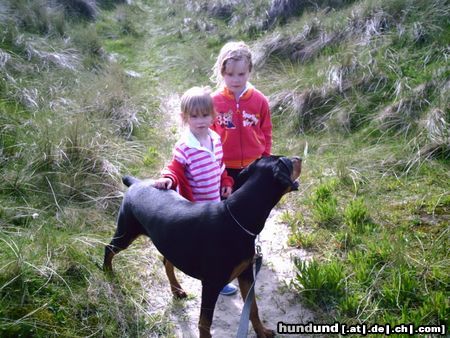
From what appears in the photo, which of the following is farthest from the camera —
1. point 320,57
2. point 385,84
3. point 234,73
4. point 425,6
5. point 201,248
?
point 320,57

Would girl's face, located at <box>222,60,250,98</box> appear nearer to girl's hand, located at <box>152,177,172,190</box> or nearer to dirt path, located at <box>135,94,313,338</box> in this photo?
girl's hand, located at <box>152,177,172,190</box>

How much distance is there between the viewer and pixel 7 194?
412cm

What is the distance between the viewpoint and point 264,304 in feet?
11.2

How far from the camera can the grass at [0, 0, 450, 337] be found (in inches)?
123

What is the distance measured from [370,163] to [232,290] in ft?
7.76

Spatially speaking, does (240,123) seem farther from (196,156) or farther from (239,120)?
(196,156)

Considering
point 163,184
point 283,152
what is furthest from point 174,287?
point 283,152

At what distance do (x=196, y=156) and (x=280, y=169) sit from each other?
2.89ft

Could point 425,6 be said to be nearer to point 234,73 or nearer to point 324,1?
point 324,1

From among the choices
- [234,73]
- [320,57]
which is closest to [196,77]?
[320,57]

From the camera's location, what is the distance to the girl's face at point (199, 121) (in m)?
3.15

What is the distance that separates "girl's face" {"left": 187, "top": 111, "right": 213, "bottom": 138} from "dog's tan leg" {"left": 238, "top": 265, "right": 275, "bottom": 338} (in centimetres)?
110

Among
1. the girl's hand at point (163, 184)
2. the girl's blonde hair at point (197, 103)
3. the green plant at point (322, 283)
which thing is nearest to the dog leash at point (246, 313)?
the green plant at point (322, 283)

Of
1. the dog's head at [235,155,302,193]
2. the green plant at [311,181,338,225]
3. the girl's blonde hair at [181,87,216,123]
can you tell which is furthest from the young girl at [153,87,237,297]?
the green plant at [311,181,338,225]
